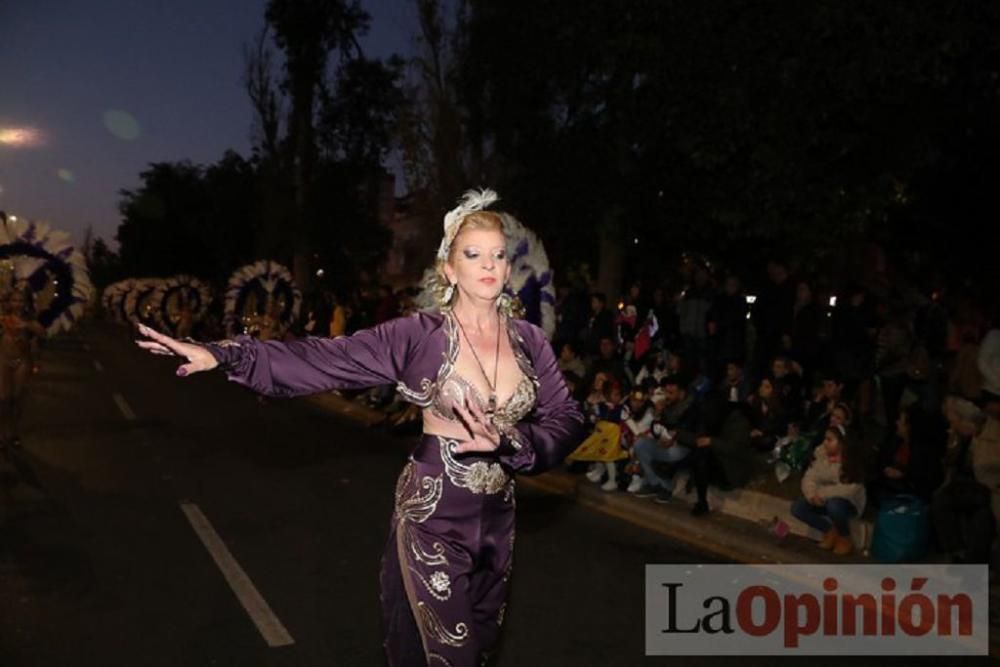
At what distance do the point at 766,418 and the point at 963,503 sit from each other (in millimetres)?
2857

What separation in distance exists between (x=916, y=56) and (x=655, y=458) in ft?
15.0

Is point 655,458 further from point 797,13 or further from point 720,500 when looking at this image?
point 797,13

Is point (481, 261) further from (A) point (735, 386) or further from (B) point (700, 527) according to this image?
(A) point (735, 386)

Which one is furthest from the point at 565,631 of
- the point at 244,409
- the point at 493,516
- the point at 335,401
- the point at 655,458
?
the point at 335,401

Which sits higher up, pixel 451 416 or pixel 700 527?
pixel 451 416

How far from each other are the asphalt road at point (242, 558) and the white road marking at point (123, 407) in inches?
57.3

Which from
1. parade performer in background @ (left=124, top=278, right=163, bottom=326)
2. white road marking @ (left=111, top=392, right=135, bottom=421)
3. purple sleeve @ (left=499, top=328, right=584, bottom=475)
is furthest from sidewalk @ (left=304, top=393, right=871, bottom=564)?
parade performer in background @ (left=124, top=278, right=163, bottom=326)

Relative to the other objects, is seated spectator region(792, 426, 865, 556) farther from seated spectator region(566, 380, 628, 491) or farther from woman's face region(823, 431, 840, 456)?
seated spectator region(566, 380, 628, 491)

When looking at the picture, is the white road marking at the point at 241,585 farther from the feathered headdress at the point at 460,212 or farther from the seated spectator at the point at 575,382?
the seated spectator at the point at 575,382

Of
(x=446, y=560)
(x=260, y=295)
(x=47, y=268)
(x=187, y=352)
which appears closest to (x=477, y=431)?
(x=446, y=560)

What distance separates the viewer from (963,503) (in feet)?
21.2

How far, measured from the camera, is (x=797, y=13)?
903 cm

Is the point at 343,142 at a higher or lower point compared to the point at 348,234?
higher

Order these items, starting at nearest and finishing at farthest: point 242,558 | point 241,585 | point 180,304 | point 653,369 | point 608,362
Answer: point 241,585, point 242,558, point 653,369, point 608,362, point 180,304
